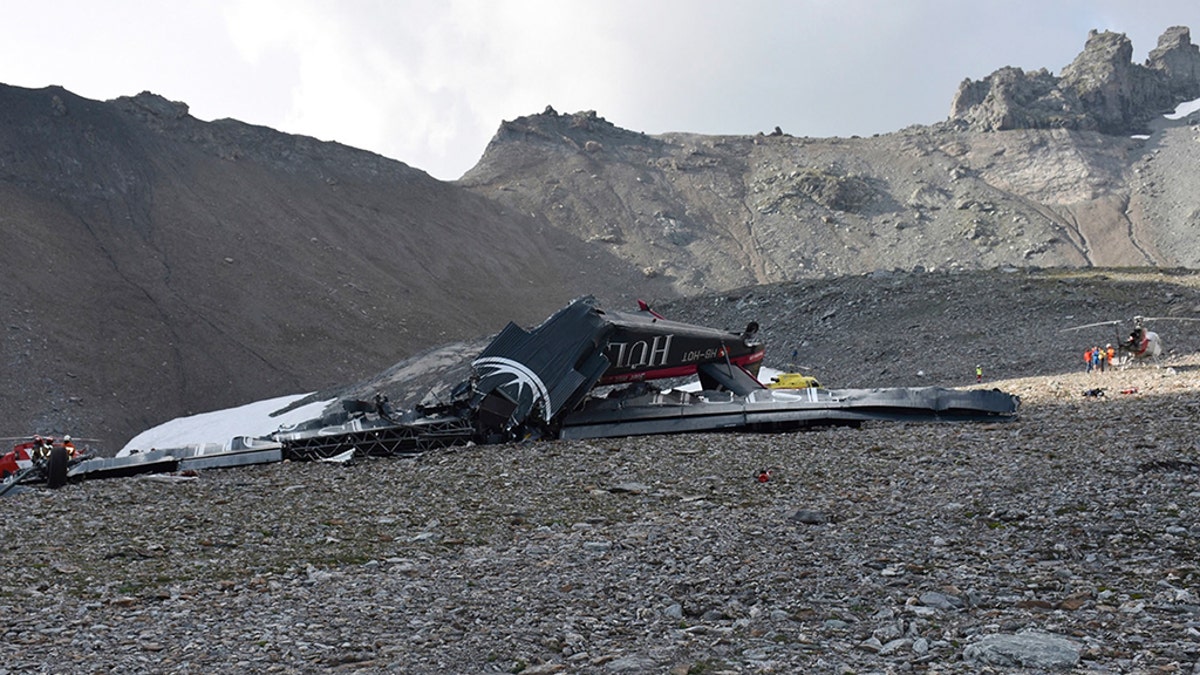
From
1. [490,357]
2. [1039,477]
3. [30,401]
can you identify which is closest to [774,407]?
[490,357]

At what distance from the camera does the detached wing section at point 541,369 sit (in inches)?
760

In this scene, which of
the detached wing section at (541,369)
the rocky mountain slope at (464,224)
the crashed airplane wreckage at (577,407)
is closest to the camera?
the crashed airplane wreckage at (577,407)

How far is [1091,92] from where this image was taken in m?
112

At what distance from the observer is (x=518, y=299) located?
7938 cm

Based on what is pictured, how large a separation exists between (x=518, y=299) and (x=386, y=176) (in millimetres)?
22985

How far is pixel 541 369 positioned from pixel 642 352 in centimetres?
247

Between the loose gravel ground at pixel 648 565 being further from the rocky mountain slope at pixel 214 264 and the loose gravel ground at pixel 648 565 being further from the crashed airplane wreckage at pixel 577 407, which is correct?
the rocky mountain slope at pixel 214 264

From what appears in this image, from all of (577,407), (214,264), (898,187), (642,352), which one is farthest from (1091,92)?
(577,407)

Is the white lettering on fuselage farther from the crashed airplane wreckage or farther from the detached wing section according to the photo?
the detached wing section

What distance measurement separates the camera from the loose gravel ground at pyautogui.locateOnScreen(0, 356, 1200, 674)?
6.37 meters

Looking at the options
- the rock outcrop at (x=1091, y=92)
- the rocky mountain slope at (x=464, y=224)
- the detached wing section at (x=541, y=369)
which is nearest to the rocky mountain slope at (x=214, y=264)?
the rocky mountain slope at (x=464, y=224)

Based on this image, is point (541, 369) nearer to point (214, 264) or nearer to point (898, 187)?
point (214, 264)

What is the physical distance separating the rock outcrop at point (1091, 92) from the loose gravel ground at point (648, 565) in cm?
10574

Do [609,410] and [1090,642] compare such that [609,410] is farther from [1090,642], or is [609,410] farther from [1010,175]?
[1010,175]
